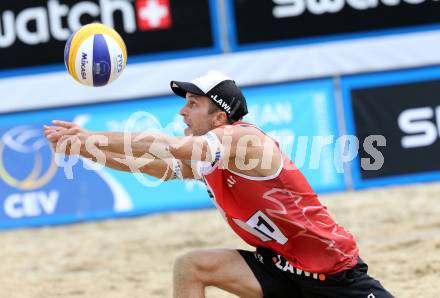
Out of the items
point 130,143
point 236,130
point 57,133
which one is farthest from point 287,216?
point 57,133

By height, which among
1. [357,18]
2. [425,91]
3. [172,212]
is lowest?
[172,212]

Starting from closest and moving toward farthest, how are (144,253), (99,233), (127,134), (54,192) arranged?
(127,134), (144,253), (99,233), (54,192)

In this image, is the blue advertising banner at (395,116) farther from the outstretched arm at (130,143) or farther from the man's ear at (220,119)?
the outstretched arm at (130,143)

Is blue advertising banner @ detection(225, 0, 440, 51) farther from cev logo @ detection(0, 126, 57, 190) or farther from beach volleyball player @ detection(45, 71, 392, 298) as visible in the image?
beach volleyball player @ detection(45, 71, 392, 298)

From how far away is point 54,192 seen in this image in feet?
29.3

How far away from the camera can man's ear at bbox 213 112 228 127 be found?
13.8 feet

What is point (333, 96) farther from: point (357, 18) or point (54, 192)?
point (54, 192)

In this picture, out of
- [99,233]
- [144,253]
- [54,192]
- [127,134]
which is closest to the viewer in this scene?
[127,134]

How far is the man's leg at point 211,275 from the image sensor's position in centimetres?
416

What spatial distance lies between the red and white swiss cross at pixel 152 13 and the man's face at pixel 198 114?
506 cm

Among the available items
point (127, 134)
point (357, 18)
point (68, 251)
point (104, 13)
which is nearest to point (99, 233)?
point (68, 251)

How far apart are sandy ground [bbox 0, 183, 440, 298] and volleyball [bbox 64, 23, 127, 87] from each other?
1.66m

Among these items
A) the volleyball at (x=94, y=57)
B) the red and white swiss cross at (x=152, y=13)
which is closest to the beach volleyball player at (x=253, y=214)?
the volleyball at (x=94, y=57)

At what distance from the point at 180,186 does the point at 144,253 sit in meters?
1.87
